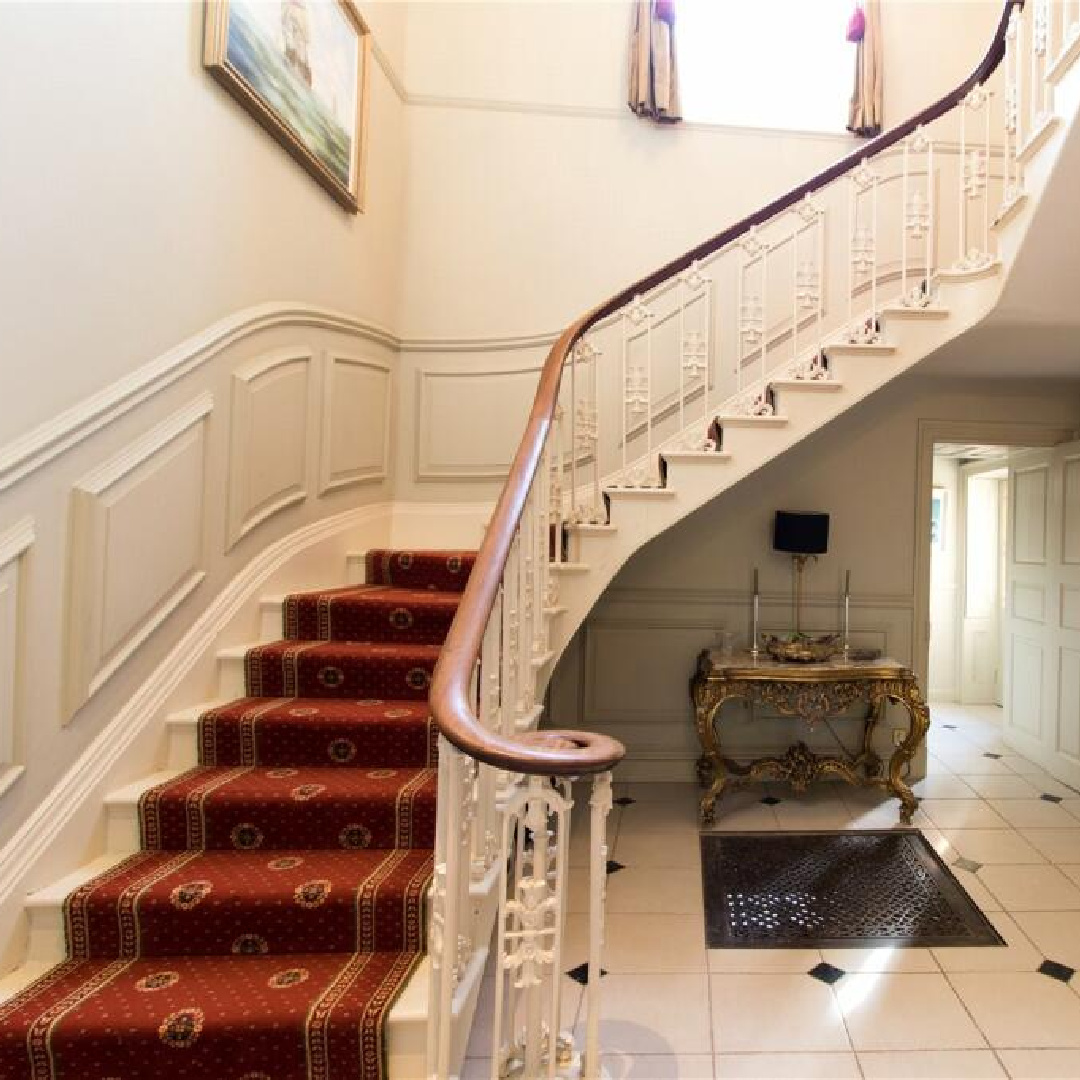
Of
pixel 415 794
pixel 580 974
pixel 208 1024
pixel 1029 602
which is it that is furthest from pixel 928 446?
pixel 208 1024

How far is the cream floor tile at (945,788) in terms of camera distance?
3564mm

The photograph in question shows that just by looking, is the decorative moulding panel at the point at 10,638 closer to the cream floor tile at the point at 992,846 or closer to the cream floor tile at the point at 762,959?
the cream floor tile at the point at 762,959

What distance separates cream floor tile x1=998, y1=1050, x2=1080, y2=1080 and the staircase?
4.30 ft

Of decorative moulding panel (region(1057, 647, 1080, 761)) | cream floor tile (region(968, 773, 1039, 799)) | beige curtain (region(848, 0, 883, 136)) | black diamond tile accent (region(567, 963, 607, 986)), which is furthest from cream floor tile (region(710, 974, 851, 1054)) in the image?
beige curtain (region(848, 0, 883, 136))

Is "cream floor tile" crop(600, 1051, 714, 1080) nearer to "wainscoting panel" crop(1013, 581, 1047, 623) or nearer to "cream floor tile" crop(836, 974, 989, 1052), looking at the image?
"cream floor tile" crop(836, 974, 989, 1052)

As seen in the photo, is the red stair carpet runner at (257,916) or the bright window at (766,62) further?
the bright window at (766,62)

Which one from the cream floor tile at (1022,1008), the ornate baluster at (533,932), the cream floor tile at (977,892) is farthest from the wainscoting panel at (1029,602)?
the ornate baluster at (533,932)

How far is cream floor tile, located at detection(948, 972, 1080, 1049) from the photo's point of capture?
1.83 m

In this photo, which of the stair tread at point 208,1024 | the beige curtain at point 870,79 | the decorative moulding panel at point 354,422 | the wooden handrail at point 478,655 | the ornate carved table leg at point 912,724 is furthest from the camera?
the beige curtain at point 870,79

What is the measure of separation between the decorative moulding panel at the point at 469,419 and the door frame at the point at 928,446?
2.31 metres

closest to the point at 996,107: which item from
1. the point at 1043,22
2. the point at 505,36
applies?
the point at 1043,22

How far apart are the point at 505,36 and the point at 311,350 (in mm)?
2450

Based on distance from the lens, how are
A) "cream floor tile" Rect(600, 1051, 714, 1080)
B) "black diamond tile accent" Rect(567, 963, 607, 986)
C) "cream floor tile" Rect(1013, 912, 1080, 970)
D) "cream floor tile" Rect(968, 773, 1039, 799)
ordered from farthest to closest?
"cream floor tile" Rect(968, 773, 1039, 799)
"cream floor tile" Rect(1013, 912, 1080, 970)
"black diamond tile accent" Rect(567, 963, 607, 986)
"cream floor tile" Rect(600, 1051, 714, 1080)

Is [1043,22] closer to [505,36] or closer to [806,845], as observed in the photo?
[505,36]
